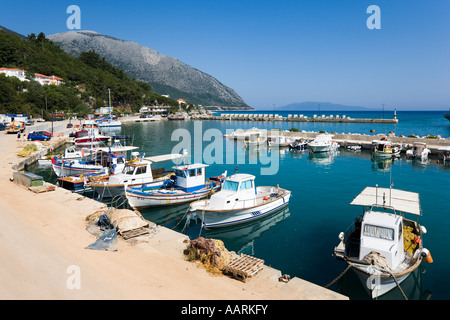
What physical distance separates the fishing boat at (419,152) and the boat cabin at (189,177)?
36.1 metres

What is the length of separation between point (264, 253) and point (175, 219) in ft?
25.2

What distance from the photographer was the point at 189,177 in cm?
2394

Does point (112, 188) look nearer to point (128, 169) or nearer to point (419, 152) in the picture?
point (128, 169)

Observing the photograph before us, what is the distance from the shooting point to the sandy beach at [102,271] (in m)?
10.0

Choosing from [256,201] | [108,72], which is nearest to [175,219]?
[256,201]

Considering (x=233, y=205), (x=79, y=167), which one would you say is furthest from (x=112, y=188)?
(x=233, y=205)

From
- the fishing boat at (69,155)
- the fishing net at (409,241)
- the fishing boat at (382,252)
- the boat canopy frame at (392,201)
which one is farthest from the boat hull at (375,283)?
the fishing boat at (69,155)

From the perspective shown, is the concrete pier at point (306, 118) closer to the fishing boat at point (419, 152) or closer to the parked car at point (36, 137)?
the fishing boat at point (419, 152)

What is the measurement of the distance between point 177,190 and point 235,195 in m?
6.46

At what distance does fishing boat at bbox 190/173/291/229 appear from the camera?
18.8 metres
